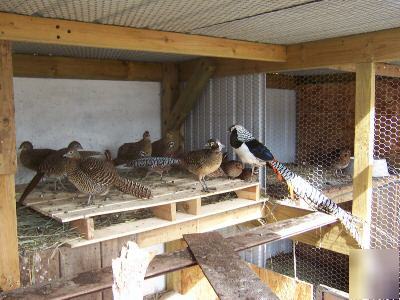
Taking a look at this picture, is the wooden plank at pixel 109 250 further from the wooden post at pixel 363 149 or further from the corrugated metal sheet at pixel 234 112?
the wooden post at pixel 363 149

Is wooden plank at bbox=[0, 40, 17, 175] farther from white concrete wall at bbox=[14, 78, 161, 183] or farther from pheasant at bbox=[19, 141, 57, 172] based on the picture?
white concrete wall at bbox=[14, 78, 161, 183]

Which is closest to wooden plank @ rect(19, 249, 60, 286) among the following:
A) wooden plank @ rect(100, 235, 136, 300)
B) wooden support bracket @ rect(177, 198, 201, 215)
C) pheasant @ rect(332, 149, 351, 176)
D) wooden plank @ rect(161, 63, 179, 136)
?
wooden plank @ rect(100, 235, 136, 300)

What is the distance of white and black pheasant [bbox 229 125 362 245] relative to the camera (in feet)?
9.78

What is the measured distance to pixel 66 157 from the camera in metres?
2.90

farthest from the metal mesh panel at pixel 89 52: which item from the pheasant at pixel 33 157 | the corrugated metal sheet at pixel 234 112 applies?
the pheasant at pixel 33 157

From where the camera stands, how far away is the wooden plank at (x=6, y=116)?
76.5 inches

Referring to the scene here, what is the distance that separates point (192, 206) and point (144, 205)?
1.40ft

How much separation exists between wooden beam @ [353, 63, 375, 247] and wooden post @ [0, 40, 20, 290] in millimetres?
2191

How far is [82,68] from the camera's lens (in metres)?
3.88

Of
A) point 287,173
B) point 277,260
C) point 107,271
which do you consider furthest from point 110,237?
point 277,260

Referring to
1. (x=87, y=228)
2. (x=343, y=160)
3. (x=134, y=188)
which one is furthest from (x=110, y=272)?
(x=343, y=160)

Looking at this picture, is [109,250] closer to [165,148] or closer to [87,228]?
[87,228]

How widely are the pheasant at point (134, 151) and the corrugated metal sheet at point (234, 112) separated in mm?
661

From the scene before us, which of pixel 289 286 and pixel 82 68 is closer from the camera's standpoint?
pixel 289 286
